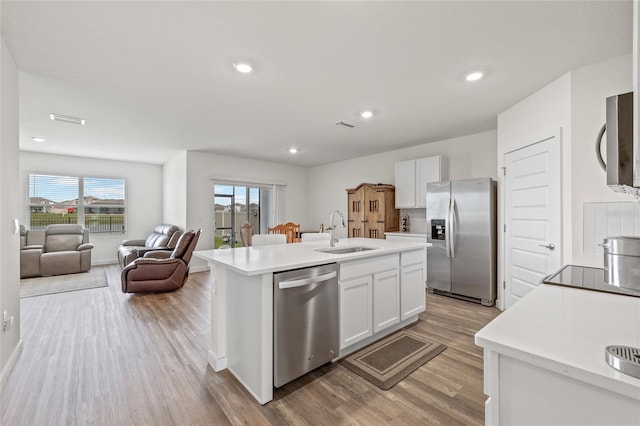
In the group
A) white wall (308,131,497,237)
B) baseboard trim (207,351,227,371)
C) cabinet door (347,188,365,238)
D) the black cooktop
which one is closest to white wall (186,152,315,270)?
white wall (308,131,497,237)

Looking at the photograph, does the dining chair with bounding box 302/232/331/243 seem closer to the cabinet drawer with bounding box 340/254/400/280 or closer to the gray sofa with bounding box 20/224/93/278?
the cabinet drawer with bounding box 340/254/400/280

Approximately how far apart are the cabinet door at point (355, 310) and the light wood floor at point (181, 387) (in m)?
0.28

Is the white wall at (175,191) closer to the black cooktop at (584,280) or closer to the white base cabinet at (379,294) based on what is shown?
the white base cabinet at (379,294)

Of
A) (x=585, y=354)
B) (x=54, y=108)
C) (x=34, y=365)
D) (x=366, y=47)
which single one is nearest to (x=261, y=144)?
(x=54, y=108)

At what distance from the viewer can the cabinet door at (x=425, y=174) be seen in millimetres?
4758

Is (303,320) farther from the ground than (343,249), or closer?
closer

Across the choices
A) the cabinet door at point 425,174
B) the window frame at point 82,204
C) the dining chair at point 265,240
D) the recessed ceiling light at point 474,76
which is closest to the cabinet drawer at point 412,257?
the dining chair at point 265,240

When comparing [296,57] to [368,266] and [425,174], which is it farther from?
[425,174]

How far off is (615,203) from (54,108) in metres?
6.04

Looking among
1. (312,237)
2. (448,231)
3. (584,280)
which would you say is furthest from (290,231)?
(584,280)

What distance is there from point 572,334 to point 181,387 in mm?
2315

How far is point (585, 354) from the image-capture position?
2.44ft

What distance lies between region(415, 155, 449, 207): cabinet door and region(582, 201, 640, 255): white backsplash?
93.4 inches

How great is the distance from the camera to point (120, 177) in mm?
7039
